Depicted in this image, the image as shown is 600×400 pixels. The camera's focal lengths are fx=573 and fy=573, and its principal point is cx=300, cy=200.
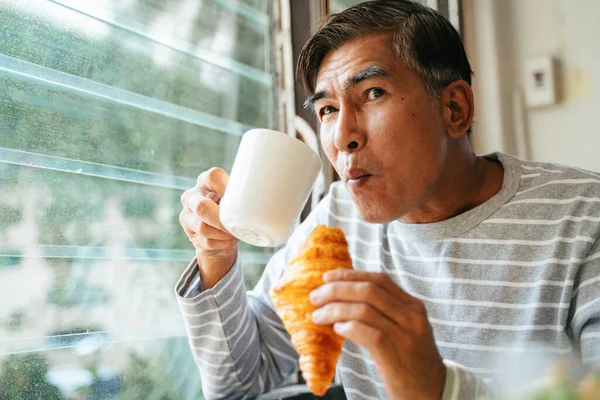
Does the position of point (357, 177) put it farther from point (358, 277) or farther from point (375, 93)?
point (358, 277)

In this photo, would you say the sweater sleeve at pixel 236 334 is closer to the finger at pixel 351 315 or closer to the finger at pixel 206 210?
the finger at pixel 206 210

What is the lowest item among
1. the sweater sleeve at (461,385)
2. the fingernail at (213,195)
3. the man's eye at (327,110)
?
the sweater sleeve at (461,385)

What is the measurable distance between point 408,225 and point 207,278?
448 millimetres

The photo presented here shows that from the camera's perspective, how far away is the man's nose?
104cm

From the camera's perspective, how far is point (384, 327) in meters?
0.67

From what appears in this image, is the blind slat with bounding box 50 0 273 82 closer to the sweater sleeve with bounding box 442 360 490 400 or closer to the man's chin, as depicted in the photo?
the man's chin

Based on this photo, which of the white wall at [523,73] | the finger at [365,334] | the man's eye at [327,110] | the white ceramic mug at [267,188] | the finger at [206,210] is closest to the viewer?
the finger at [365,334]

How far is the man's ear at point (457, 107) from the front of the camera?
1193 mm

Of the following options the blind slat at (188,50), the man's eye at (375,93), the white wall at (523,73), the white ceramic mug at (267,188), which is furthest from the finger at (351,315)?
the white wall at (523,73)

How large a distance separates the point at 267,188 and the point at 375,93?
36cm

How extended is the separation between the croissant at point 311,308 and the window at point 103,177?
55 centimetres

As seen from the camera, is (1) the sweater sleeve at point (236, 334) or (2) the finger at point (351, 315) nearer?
(2) the finger at point (351, 315)

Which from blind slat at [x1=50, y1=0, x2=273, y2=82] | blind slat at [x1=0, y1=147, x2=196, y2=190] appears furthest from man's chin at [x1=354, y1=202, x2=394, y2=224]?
blind slat at [x1=50, y1=0, x2=273, y2=82]

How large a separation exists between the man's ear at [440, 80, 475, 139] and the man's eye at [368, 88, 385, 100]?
0.59ft
